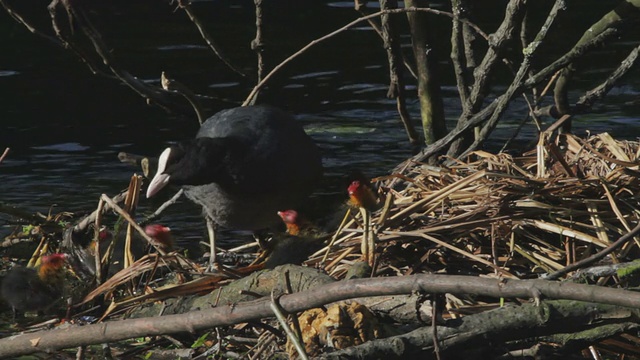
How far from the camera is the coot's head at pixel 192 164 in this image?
4.35 meters

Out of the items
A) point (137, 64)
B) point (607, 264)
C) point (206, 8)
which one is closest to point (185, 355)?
point (607, 264)

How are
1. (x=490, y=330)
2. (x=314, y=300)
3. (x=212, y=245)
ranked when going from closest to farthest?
(x=314, y=300), (x=490, y=330), (x=212, y=245)

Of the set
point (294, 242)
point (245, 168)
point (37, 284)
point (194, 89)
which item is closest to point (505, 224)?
point (294, 242)

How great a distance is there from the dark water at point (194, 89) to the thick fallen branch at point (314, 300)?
1846 millimetres

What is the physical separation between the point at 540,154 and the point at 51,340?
2.14 meters

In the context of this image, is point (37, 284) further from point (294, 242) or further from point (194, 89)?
point (194, 89)

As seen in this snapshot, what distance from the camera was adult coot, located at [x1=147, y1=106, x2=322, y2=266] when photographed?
173 inches

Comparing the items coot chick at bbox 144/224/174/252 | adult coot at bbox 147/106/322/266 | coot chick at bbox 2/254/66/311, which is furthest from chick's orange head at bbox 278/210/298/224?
coot chick at bbox 2/254/66/311

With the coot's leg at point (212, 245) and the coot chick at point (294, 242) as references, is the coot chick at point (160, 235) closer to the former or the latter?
the coot's leg at point (212, 245)

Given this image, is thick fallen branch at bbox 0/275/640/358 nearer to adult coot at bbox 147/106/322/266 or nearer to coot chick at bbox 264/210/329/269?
coot chick at bbox 264/210/329/269

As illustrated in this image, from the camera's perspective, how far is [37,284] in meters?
4.22

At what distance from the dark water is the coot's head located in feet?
1.78

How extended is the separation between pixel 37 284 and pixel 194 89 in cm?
443

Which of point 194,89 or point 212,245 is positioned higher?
point 194,89
